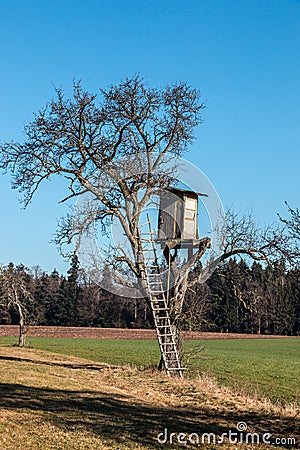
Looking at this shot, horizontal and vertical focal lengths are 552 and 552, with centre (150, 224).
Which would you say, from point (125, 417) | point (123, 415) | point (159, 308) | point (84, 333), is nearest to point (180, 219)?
point (159, 308)

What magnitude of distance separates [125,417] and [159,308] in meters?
8.24

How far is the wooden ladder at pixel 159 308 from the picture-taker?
17.3 m

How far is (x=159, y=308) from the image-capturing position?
17703mm

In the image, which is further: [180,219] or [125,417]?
[180,219]

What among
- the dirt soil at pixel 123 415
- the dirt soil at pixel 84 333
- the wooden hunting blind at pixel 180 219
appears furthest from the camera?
the dirt soil at pixel 84 333

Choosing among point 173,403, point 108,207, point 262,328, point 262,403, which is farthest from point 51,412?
point 262,328

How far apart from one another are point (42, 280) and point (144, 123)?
64.4 meters

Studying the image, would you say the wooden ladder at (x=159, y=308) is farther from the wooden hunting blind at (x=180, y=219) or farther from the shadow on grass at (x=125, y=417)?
the shadow on grass at (x=125, y=417)

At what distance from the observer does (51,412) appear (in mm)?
9539

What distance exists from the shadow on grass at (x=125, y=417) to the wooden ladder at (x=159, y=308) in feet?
18.6

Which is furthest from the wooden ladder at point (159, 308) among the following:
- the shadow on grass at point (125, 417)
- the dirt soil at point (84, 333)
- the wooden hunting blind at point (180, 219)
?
the dirt soil at point (84, 333)

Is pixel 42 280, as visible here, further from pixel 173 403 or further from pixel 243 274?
pixel 173 403

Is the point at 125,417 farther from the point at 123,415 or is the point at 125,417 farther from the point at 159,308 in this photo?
the point at 159,308

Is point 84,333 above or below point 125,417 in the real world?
below
